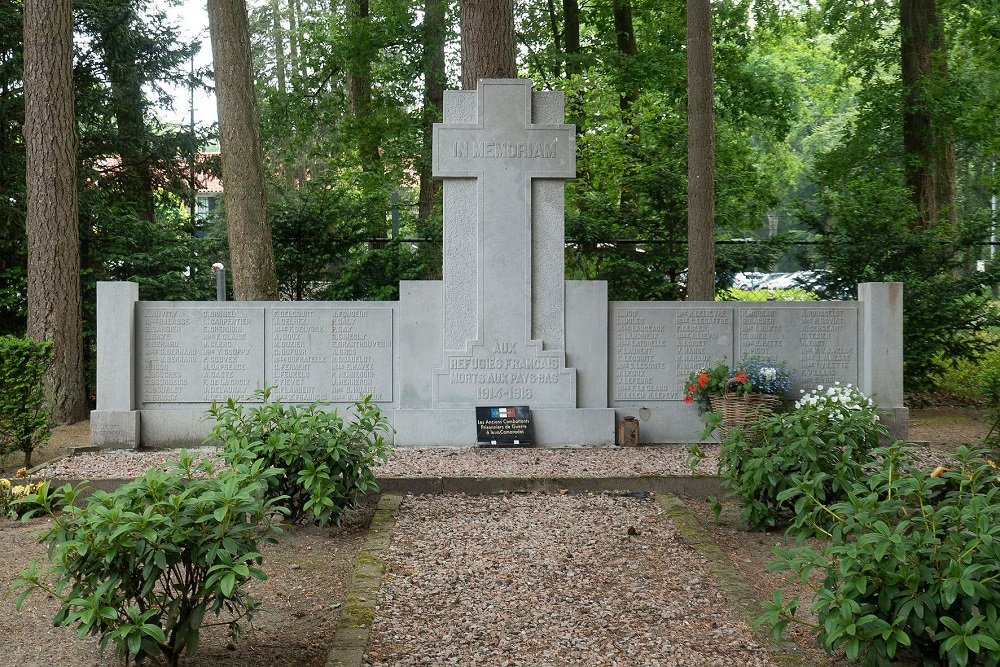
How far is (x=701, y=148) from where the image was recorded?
12906 millimetres

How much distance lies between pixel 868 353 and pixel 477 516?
5443 mm

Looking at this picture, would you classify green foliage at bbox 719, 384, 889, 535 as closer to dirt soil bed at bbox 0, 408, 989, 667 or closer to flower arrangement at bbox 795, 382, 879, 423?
flower arrangement at bbox 795, 382, 879, 423

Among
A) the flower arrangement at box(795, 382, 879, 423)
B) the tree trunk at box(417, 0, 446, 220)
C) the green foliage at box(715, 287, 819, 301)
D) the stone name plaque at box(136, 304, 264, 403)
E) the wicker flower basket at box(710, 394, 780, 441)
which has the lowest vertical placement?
the wicker flower basket at box(710, 394, 780, 441)

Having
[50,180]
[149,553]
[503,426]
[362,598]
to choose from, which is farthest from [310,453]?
[50,180]

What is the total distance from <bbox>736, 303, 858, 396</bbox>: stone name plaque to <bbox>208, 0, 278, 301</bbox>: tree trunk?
6032mm

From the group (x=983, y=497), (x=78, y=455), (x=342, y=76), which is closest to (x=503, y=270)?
(x=78, y=455)

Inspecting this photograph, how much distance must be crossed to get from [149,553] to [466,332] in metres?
6.65

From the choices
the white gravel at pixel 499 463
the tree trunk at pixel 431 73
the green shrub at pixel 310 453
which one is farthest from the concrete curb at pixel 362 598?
the tree trunk at pixel 431 73

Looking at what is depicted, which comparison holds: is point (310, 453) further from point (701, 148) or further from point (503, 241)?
point (701, 148)

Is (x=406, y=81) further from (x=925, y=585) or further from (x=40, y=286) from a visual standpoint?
(x=925, y=585)

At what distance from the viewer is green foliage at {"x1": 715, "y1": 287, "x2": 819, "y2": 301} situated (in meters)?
15.0

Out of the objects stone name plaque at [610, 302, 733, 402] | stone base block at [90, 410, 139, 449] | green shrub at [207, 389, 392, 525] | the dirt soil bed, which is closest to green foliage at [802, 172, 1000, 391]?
stone name plaque at [610, 302, 733, 402]

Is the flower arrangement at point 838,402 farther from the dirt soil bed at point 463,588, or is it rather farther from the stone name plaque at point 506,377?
the stone name plaque at point 506,377

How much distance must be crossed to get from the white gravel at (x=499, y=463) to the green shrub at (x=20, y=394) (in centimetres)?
46
